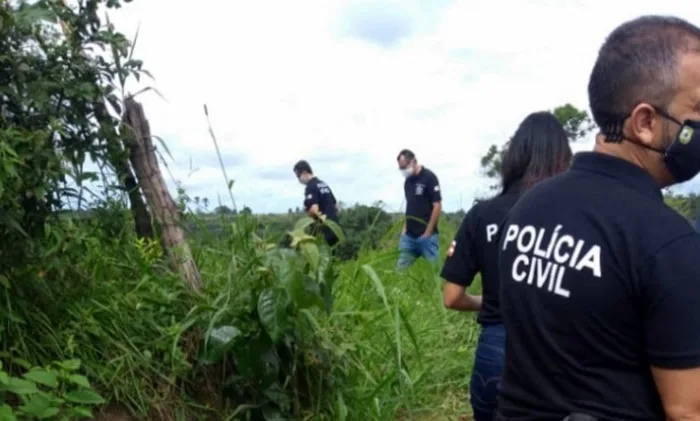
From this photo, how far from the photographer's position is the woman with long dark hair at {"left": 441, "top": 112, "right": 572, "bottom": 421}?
3594 mm

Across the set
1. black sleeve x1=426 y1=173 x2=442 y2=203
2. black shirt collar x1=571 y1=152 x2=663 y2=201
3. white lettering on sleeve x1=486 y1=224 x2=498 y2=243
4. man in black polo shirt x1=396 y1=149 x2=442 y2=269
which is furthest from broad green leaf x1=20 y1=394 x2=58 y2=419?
black sleeve x1=426 y1=173 x2=442 y2=203

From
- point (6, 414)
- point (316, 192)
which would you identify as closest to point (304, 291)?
point (6, 414)

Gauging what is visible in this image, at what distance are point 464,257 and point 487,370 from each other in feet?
1.46

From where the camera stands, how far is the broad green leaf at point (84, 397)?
3580 mm

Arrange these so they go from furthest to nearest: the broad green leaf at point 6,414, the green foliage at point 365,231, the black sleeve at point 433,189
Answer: the black sleeve at point 433,189, the green foliage at point 365,231, the broad green leaf at point 6,414

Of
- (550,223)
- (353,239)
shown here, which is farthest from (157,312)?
(550,223)

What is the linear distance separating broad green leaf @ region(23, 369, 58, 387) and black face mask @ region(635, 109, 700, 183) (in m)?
2.28

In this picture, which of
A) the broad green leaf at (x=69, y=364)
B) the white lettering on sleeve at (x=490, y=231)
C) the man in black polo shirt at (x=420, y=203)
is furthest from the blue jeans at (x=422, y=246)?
the broad green leaf at (x=69, y=364)

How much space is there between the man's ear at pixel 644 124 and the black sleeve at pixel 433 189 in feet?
26.4

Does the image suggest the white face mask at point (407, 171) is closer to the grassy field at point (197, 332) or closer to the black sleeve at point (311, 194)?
the black sleeve at point (311, 194)

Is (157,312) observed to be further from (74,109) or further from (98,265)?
(74,109)

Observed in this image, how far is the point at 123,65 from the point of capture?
13.1 feet

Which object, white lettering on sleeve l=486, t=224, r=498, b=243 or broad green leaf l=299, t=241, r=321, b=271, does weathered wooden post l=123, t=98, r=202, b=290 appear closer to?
broad green leaf l=299, t=241, r=321, b=271

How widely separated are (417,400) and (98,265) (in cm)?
200
